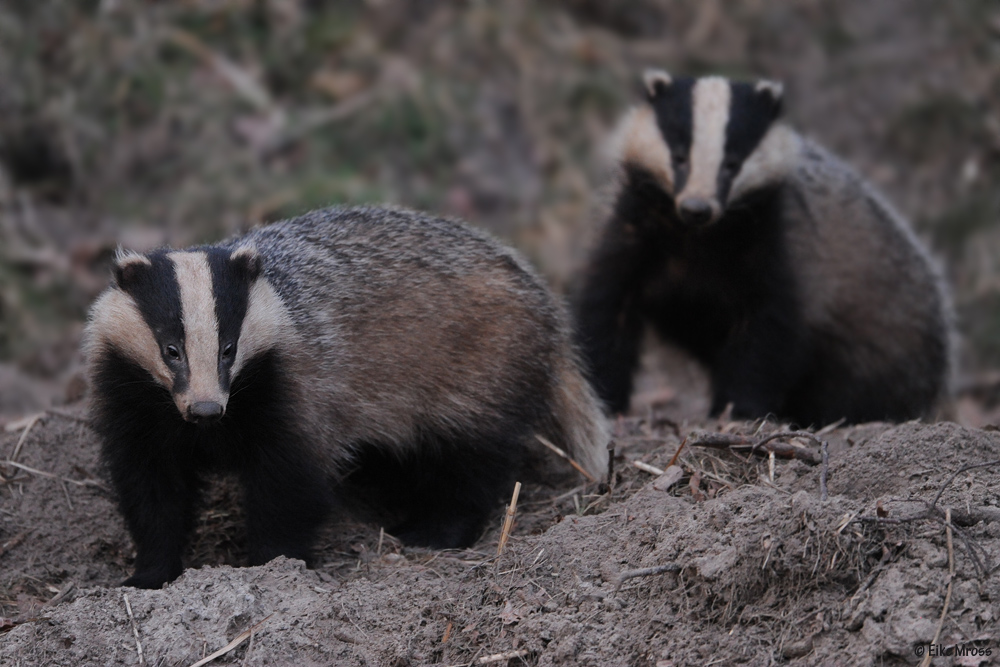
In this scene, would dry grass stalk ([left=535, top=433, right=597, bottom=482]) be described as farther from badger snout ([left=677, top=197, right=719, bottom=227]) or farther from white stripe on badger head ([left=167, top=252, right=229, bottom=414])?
white stripe on badger head ([left=167, top=252, right=229, bottom=414])

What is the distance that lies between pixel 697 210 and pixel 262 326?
2.69 metres

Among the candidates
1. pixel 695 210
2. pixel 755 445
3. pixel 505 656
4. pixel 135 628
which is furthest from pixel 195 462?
pixel 695 210

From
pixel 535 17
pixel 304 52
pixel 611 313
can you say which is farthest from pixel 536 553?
pixel 535 17

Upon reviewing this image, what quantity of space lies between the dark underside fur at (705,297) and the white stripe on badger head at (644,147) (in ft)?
0.24

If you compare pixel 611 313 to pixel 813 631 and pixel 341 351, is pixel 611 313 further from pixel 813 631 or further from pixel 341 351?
pixel 813 631

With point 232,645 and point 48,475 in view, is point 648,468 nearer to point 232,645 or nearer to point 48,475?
point 232,645

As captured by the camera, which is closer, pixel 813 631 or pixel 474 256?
pixel 813 631

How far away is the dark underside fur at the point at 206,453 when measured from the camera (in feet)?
14.7

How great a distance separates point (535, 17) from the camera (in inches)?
473

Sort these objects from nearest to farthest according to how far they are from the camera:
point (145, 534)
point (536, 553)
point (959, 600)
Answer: point (959, 600)
point (536, 553)
point (145, 534)

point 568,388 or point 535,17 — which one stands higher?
point 535,17

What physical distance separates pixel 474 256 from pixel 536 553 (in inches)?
68.1

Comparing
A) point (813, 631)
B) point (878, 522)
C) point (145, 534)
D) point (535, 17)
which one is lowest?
point (145, 534)

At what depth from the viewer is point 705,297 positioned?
6859 mm
